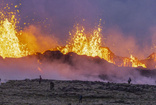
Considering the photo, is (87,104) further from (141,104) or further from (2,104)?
(2,104)

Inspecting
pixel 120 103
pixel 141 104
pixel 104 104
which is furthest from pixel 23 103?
pixel 141 104

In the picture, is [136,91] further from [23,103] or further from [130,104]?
[23,103]

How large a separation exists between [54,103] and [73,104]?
9.78 ft

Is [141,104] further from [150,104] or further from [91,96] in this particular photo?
[91,96]

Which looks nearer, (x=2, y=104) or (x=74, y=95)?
(x=2, y=104)

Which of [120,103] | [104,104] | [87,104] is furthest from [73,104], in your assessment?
[120,103]

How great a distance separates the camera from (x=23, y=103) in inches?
1673

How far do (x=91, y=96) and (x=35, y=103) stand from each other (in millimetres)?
15963

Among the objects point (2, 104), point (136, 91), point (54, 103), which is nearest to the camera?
point (2, 104)

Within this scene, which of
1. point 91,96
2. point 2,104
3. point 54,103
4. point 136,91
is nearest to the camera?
point 2,104

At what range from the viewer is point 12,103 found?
138ft

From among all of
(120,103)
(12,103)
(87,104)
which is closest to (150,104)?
(120,103)

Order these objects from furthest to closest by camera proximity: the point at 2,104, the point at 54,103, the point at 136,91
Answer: the point at 136,91
the point at 54,103
the point at 2,104

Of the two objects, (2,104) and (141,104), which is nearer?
(2,104)
